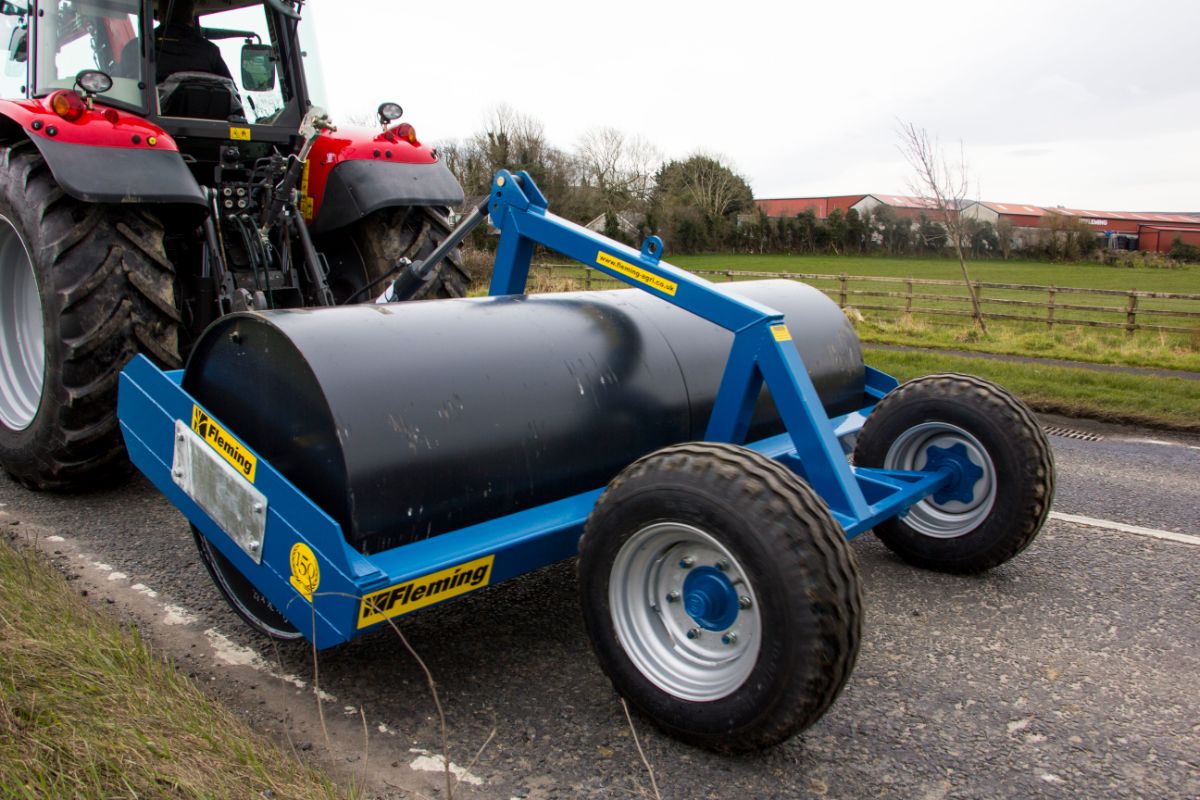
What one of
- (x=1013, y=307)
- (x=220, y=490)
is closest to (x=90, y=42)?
(x=220, y=490)

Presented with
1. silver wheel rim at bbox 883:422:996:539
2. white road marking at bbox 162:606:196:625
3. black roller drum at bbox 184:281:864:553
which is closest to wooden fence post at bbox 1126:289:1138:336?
silver wheel rim at bbox 883:422:996:539

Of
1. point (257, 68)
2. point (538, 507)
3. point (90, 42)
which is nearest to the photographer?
point (538, 507)

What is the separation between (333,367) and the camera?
9.45 ft

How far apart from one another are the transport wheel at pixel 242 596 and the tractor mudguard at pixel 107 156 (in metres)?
1.79

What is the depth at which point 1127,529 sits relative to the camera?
462 centimetres

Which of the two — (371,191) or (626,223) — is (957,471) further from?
(626,223)

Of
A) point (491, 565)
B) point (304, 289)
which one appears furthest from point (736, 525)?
point (304, 289)

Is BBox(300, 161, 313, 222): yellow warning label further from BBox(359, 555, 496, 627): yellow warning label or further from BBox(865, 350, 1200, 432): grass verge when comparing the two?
BBox(865, 350, 1200, 432): grass verge

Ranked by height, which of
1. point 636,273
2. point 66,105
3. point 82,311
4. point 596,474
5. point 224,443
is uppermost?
point 66,105

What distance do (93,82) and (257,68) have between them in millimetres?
1413

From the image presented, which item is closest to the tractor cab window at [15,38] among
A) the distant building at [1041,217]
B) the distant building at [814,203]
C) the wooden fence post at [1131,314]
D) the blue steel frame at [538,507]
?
the blue steel frame at [538,507]

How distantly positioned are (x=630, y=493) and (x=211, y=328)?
1490 mm

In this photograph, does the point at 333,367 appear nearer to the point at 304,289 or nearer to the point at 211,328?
the point at 211,328

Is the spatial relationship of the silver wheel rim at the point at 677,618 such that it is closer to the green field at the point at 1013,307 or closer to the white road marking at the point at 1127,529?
the white road marking at the point at 1127,529
